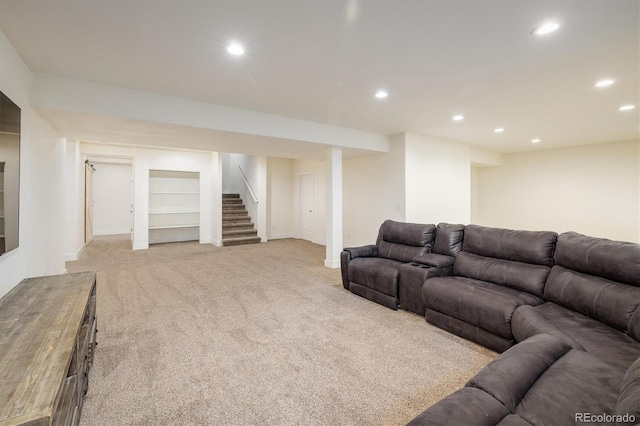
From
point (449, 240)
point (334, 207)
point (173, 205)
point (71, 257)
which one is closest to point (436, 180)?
point (334, 207)

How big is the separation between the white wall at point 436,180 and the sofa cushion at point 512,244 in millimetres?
2407

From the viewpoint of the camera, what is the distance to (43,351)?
1308 millimetres

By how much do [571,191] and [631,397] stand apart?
809 cm

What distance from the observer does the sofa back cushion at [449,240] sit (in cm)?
346

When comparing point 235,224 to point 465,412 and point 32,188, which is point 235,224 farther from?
point 465,412

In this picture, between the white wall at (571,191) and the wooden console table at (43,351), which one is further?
the white wall at (571,191)

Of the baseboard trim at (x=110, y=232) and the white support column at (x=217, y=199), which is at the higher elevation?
the white support column at (x=217, y=199)

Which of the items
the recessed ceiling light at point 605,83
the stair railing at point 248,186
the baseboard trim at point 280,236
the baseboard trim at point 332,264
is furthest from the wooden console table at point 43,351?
the baseboard trim at point 280,236

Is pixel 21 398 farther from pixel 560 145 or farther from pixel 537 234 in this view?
pixel 560 145

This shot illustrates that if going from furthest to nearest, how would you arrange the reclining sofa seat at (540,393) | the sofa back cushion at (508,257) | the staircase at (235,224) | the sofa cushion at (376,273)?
the staircase at (235,224) → the sofa cushion at (376,273) → the sofa back cushion at (508,257) → the reclining sofa seat at (540,393)

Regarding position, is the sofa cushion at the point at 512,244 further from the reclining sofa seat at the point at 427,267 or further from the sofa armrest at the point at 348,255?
the sofa armrest at the point at 348,255

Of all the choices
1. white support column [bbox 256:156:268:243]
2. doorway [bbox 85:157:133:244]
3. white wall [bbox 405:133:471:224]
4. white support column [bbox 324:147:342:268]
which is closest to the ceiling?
white support column [bbox 324:147:342:268]

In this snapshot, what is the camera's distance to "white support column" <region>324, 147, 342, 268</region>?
18.1ft

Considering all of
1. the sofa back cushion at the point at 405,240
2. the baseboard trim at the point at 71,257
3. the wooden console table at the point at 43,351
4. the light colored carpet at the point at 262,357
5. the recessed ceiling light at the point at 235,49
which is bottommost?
the light colored carpet at the point at 262,357
